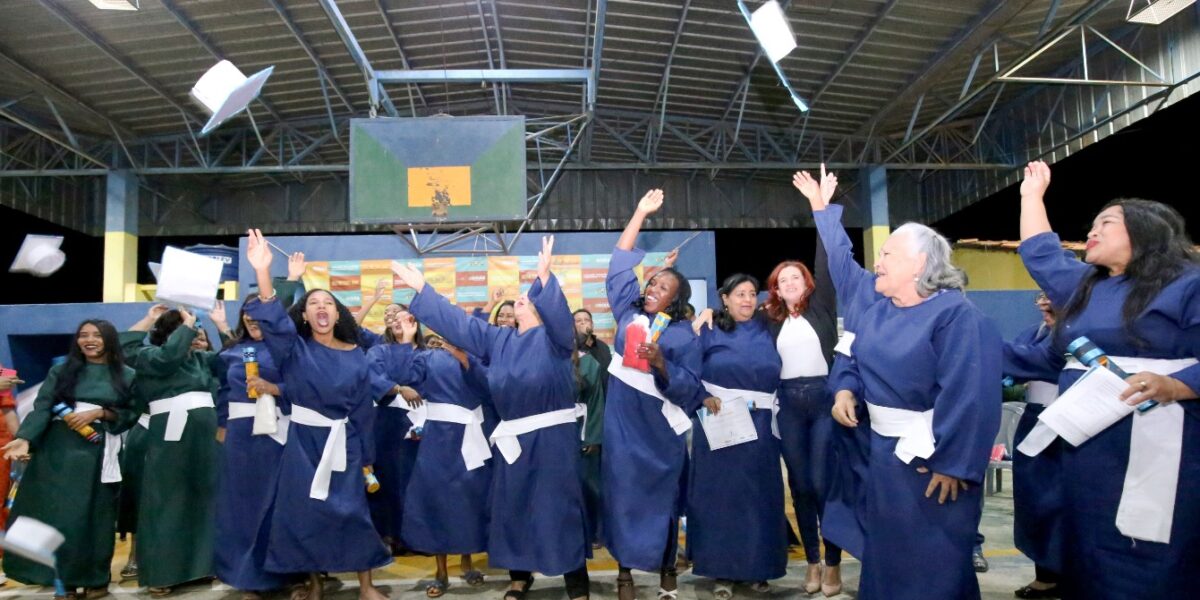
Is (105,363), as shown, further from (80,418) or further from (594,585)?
(594,585)

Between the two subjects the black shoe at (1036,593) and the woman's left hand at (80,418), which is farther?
the woman's left hand at (80,418)

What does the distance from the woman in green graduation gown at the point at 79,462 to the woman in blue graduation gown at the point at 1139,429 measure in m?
4.50

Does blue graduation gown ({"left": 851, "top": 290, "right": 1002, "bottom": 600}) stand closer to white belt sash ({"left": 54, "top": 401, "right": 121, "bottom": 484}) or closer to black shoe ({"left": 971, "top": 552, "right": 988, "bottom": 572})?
black shoe ({"left": 971, "top": 552, "right": 988, "bottom": 572})

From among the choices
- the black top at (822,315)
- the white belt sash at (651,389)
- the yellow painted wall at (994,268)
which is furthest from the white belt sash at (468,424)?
the yellow painted wall at (994,268)

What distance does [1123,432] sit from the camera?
2.67 m

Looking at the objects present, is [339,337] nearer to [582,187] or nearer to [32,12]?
[32,12]

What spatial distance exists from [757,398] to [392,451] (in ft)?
7.84

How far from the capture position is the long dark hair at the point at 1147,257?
2.67 metres

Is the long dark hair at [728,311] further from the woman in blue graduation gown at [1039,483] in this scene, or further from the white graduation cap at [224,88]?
the white graduation cap at [224,88]

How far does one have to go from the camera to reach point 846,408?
304 centimetres

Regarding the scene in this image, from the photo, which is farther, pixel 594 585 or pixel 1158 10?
pixel 1158 10

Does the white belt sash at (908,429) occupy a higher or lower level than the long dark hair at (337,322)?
lower

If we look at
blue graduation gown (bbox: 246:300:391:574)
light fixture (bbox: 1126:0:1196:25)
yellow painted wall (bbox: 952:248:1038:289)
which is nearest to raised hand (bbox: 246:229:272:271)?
blue graduation gown (bbox: 246:300:391:574)

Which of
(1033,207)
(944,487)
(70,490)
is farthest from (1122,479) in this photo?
(70,490)
